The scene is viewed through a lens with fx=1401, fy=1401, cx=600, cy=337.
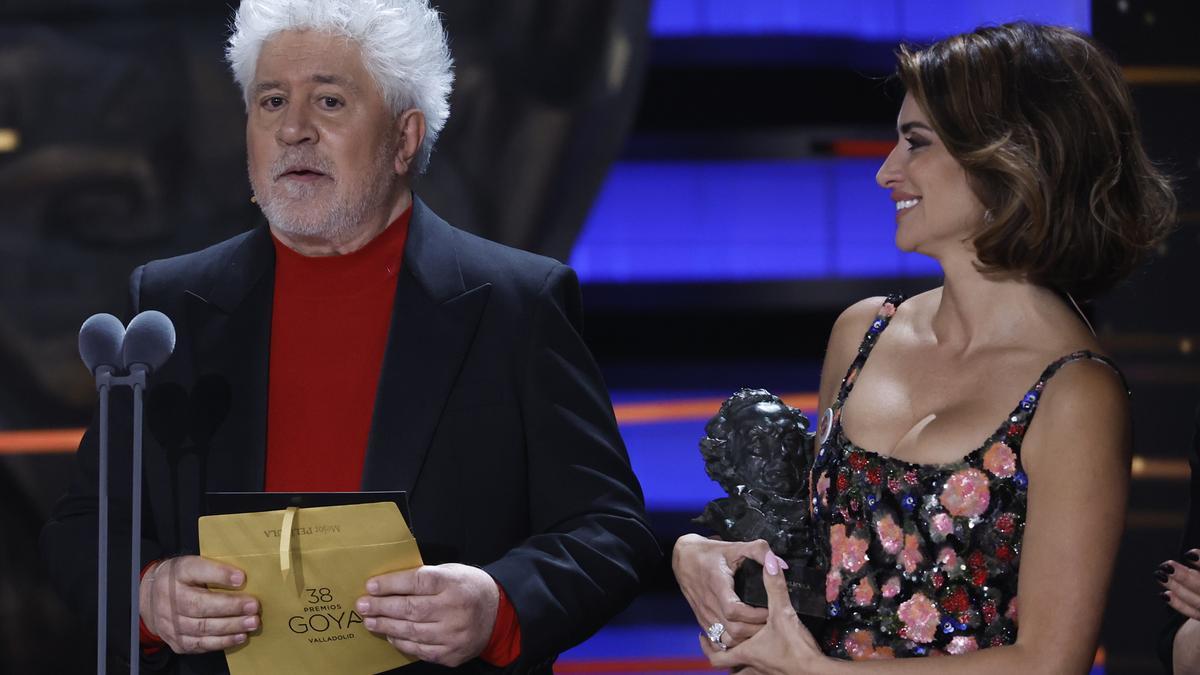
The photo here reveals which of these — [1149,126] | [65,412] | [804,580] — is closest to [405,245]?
[804,580]

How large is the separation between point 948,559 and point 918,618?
0.09 m

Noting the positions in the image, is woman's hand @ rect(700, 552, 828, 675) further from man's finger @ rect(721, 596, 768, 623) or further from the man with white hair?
the man with white hair

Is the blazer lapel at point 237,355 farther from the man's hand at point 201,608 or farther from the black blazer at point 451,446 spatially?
the man's hand at point 201,608

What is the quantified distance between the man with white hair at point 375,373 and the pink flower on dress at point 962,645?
0.56m

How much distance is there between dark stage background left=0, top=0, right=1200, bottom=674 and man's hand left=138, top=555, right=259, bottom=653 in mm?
996

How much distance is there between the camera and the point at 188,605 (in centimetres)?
194

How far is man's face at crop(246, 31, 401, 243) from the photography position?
88.4 inches

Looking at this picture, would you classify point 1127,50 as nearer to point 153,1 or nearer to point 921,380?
point 921,380

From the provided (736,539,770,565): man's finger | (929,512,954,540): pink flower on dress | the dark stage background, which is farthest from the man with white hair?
the dark stage background

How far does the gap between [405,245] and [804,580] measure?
0.88 metres

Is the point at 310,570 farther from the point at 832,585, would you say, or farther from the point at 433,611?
the point at 832,585

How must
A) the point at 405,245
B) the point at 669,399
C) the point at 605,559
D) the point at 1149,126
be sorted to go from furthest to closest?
1. the point at 669,399
2. the point at 1149,126
3. the point at 405,245
4. the point at 605,559

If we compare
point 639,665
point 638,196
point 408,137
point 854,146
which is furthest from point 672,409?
point 408,137

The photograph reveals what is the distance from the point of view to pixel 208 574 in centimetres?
192
